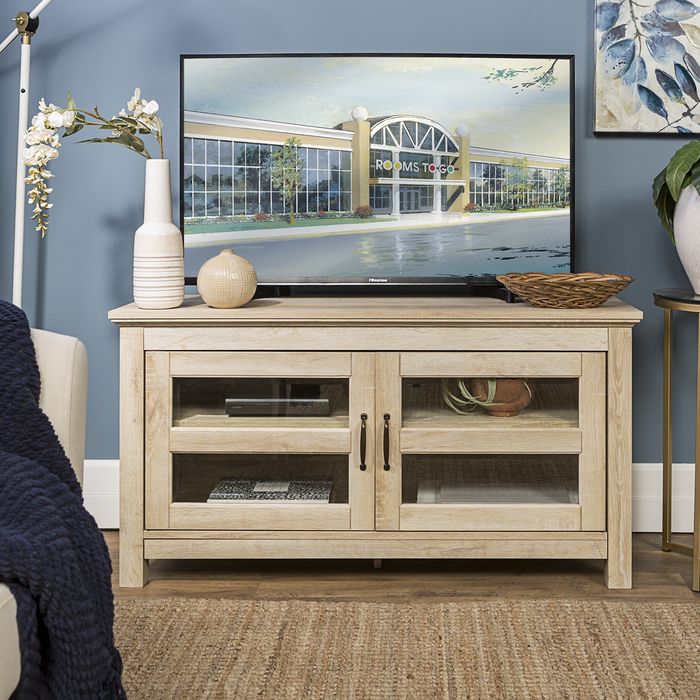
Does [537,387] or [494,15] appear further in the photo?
[494,15]

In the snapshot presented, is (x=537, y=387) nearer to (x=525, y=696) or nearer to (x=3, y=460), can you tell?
(x=525, y=696)

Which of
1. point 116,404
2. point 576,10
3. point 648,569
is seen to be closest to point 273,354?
point 116,404

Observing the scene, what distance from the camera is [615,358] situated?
2504 mm

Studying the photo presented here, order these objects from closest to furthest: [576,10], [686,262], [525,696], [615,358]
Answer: [525,696]
[615,358]
[686,262]
[576,10]

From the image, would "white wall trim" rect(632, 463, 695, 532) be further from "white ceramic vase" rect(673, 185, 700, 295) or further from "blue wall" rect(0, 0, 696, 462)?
"white ceramic vase" rect(673, 185, 700, 295)

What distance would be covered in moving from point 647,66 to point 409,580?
1734 mm

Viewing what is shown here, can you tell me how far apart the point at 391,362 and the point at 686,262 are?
0.90 meters

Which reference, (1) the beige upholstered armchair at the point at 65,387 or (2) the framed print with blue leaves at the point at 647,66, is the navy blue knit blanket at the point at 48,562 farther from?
(2) the framed print with blue leaves at the point at 647,66

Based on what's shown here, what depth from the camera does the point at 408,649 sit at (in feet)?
7.14

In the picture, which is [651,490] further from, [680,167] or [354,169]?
[354,169]

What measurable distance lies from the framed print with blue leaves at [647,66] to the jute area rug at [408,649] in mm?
1485

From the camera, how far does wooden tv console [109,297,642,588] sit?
252 cm

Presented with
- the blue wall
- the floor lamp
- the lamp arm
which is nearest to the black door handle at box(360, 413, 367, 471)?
the blue wall

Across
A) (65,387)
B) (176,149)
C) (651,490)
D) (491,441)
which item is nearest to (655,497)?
(651,490)
